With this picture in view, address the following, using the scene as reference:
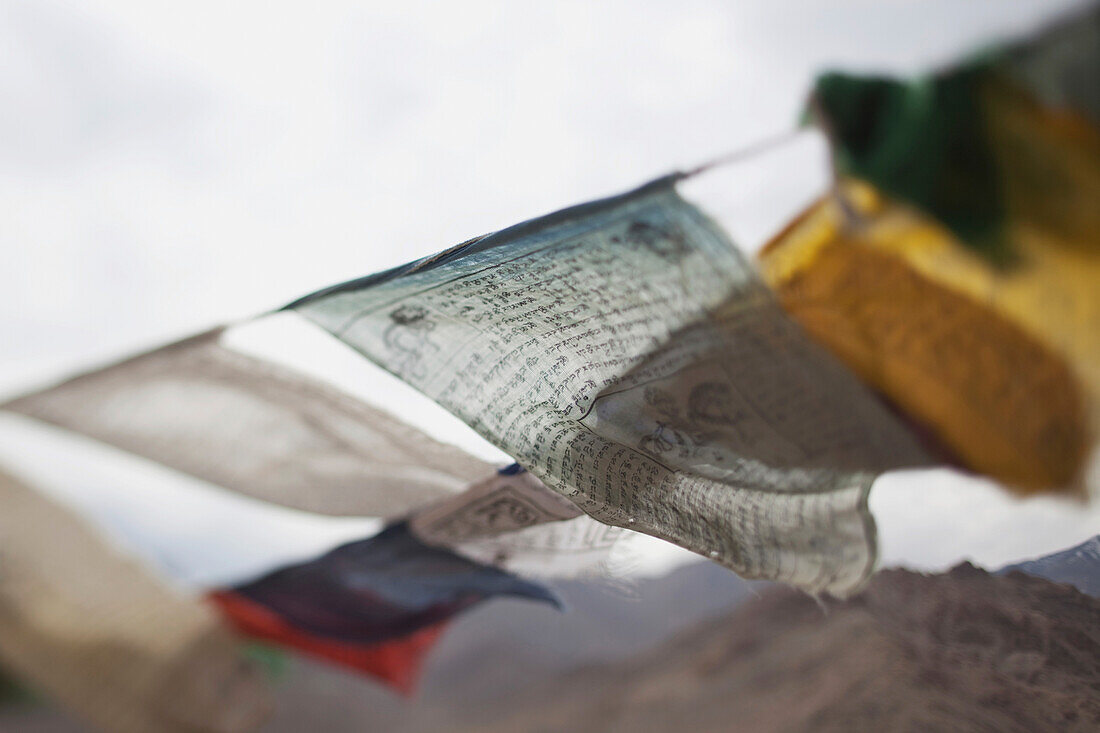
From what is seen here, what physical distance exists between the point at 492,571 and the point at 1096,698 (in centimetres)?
63

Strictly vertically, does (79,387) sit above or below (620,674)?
above

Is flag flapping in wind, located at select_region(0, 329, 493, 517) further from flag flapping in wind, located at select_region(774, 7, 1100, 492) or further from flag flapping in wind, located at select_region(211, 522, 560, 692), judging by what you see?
flag flapping in wind, located at select_region(774, 7, 1100, 492)

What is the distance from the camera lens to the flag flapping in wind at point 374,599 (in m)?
0.79

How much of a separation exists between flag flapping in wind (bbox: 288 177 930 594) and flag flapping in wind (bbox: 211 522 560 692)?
305mm

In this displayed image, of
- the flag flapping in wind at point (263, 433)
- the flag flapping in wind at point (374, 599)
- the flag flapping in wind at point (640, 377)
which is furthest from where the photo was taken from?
the flag flapping in wind at point (374, 599)

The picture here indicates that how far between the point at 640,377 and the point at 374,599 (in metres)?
0.57

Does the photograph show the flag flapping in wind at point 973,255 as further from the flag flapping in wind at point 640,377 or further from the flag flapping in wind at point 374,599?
the flag flapping in wind at point 374,599

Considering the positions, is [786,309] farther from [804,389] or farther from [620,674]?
[620,674]

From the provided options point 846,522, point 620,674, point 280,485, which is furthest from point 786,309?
point 620,674

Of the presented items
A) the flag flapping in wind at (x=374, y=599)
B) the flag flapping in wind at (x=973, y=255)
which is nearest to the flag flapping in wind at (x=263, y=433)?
the flag flapping in wind at (x=374, y=599)

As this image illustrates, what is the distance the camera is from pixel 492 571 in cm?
78

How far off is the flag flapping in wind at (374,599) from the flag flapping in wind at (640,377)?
1.00 feet

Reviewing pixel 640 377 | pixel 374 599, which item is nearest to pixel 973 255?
pixel 640 377

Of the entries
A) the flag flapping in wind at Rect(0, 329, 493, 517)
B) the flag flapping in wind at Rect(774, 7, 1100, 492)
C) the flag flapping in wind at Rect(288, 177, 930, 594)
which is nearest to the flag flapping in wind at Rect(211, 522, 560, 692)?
the flag flapping in wind at Rect(0, 329, 493, 517)
